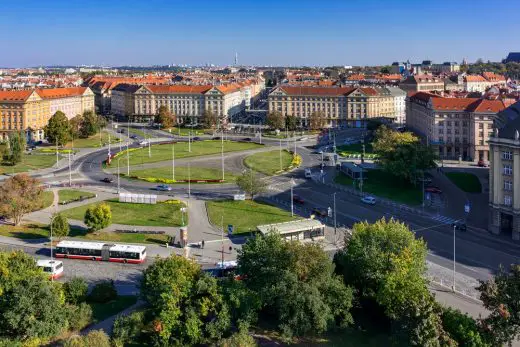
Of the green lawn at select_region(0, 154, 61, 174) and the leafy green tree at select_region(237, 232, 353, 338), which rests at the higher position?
the green lawn at select_region(0, 154, 61, 174)

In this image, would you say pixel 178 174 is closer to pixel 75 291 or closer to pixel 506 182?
pixel 506 182

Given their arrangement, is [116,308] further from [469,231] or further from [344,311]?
[469,231]

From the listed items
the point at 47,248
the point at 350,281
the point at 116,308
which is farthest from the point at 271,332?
the point at 47,248

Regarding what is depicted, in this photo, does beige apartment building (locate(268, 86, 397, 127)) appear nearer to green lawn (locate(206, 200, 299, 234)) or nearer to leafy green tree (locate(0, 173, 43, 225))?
green lawn (locate(206, 200, 299, 234))

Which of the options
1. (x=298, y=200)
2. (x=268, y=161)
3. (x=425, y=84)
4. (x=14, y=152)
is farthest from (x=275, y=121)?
(x=298, y=200)

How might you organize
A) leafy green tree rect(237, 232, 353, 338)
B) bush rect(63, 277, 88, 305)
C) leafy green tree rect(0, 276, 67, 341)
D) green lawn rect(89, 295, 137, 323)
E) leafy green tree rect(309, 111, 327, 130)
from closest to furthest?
leafy green tree rect(0, 276, 67, 341), leafy green tree rect(237, 232, 353, 338), green lawn rect(89, 295, 137, 323), bush rect(63, 277, 88, 305), leafy green tree rect(309, 111, 327, 130)

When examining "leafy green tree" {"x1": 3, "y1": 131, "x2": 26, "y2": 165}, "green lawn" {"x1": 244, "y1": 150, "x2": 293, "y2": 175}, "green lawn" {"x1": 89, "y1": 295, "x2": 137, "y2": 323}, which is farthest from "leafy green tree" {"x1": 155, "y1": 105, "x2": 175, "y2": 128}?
"green lawn" {"x1": 89, "y1": 295, "x2": 137, "y2": 323}

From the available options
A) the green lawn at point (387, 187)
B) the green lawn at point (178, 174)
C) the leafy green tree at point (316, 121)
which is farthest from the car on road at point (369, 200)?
the leafy green tree at point (316, 121)
